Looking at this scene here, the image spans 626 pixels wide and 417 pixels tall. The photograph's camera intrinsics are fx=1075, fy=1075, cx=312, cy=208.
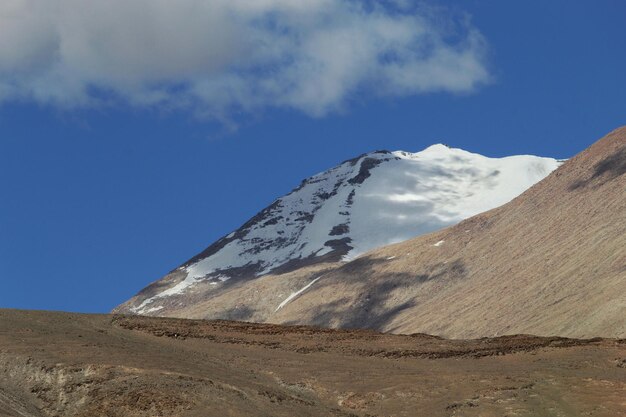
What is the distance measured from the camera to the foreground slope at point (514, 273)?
110750 millimetres

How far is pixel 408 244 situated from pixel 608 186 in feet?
165

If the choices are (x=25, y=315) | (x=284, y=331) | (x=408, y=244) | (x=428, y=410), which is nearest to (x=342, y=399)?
(x=428, y=410)

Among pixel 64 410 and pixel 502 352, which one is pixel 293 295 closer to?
pixel 502 352

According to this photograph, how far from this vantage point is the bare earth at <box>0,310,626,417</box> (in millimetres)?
42812

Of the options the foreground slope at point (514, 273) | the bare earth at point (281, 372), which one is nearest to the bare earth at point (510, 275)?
the foreground slope at point (514, 273)

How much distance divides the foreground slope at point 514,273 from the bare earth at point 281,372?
129 feet

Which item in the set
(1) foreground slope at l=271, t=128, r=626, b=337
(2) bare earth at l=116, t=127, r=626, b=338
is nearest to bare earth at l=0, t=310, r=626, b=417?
(1) foreground slope at l=271, t=128, r=626, b=337

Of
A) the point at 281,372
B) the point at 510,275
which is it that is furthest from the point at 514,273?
the point at 281,372

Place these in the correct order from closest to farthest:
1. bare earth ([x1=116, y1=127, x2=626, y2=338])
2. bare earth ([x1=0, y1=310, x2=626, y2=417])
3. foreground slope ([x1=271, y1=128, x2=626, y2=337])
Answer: bare earth ([x1=0, y1=310, x2=626, y2=417]), foreground slope ([x1=271, y1=128, x2=626, y2=337]), bare earth ([x1=116, y1=127, x2=626, y2=338])

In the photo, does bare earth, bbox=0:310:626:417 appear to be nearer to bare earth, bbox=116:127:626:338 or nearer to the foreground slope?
the foreground slope

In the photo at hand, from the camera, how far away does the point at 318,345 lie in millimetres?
56562

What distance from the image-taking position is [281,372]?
50.0 metres

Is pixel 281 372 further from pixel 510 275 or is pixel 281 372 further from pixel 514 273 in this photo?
pixel 510 275

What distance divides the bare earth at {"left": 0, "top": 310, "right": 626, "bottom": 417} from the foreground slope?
39.5 meters
